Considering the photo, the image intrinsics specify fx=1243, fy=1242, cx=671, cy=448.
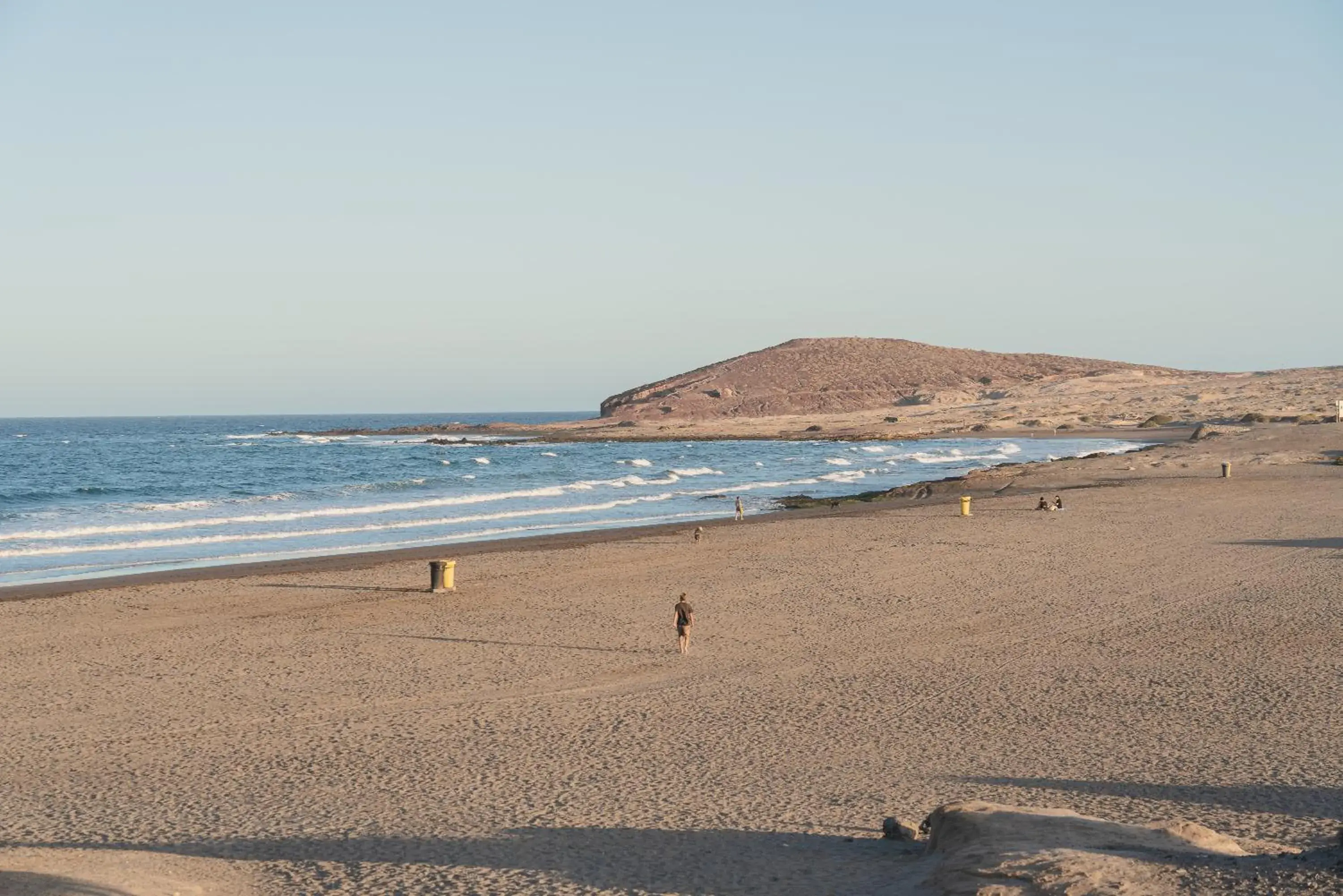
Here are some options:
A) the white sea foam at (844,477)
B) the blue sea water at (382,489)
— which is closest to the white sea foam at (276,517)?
the blue sea water at (382,489)

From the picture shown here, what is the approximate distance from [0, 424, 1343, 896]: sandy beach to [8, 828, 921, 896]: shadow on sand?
1.2 inches

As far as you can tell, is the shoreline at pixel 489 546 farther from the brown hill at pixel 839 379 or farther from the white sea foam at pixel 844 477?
the brown hill at pixel 839 379

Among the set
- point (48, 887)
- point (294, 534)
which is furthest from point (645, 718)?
point (294, 534)

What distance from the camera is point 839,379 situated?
13700 centimetres

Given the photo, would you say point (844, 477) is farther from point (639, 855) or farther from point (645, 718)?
point (639, 855)

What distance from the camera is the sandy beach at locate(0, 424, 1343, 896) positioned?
8641 mm

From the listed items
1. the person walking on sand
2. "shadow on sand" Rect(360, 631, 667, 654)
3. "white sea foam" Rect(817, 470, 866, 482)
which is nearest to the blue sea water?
"white sea foam" Rect(817, 470, 866, 482)

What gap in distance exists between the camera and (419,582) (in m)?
22.8

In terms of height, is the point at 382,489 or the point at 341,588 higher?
the point at 382,489

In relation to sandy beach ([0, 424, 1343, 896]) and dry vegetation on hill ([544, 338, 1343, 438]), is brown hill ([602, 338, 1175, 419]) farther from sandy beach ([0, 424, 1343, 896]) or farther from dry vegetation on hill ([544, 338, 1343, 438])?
sandy beach ([0, 424, 1343, 896])

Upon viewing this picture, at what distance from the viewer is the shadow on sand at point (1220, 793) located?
923cm

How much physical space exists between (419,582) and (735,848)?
49.7ft

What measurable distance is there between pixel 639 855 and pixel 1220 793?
4679 mm

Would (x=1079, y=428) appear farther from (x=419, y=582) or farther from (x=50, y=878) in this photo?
(x=50, y=878)
